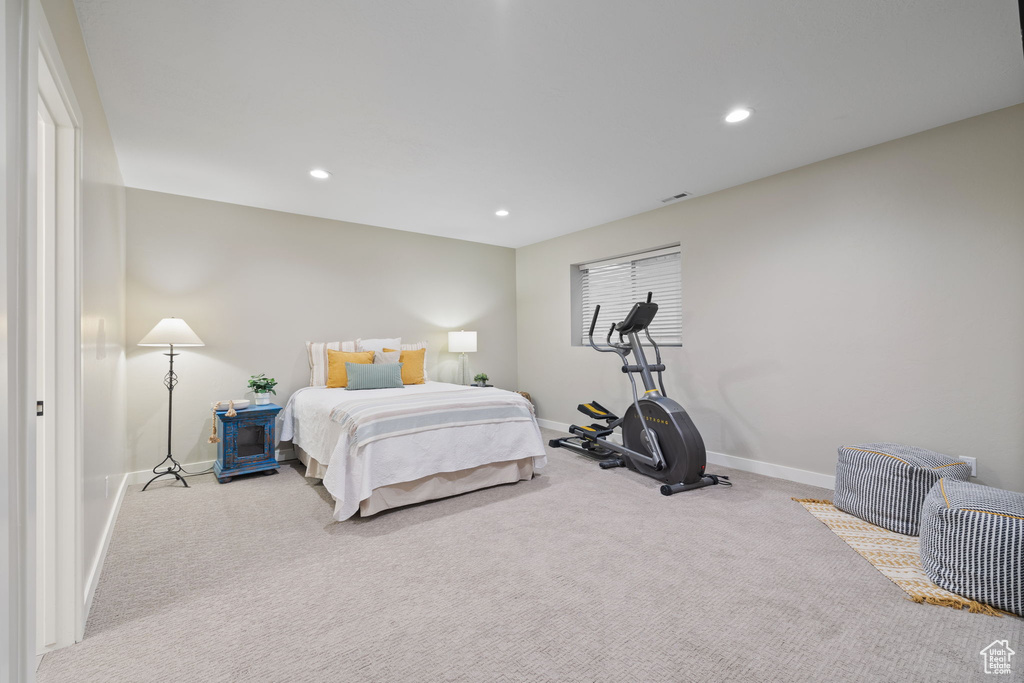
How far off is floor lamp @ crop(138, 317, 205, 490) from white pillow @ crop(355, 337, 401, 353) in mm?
1453

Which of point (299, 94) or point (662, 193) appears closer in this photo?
point (299, 94)

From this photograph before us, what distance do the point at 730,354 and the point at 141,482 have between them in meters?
5.19

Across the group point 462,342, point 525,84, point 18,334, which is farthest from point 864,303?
point 18,334

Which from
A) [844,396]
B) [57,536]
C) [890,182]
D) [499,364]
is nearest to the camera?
[57,536]

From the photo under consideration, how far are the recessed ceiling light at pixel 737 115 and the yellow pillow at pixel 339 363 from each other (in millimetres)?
3734

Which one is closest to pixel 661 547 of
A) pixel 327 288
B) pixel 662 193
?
pixel 662 193

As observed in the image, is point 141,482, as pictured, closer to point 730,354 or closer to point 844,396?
point 730,354

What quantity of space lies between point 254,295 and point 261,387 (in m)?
0.95

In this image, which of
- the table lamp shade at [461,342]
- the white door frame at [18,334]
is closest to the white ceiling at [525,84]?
the white door frame at [18,334]

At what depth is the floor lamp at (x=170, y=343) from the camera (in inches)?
142

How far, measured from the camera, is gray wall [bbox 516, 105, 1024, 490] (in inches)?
109

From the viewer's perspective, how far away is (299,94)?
8.25 ft

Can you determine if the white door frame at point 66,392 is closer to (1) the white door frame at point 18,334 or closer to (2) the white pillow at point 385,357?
(1) the white door frame at point 18,334

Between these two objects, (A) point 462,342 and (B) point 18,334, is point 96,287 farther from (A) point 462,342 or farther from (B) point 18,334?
(A) point 462,342
